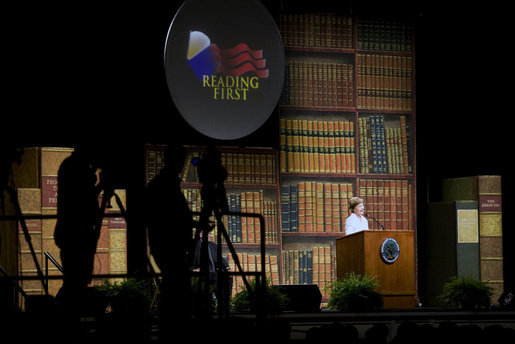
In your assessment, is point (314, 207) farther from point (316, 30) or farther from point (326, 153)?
point (316, 30)

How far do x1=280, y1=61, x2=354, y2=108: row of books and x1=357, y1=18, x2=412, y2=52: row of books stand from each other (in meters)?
0.34

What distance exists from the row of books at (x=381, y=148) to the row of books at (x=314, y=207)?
1.26 ft

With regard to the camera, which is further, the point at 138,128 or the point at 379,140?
the point at 379,140

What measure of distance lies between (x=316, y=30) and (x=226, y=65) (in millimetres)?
1176

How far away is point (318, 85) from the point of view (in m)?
8.21

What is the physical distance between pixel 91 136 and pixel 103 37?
2.88 m

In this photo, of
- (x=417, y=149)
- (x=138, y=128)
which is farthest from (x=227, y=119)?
(x=417, y=149)

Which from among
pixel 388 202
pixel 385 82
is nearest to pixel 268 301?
pixel 388 202

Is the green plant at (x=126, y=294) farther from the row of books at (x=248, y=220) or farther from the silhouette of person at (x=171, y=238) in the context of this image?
the row of books at (x=248, y=220)

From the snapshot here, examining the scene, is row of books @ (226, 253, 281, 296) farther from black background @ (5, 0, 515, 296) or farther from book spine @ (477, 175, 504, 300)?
book spine @ (477, 175, 504, 300)

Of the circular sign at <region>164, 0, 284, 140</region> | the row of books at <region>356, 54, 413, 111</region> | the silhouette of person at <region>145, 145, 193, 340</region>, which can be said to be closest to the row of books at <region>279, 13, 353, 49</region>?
the row of books at <region>356, 54, 413, 111</region>

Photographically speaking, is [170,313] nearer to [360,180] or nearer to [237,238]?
[237,238]

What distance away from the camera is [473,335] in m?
3.73

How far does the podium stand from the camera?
6.79 metres
